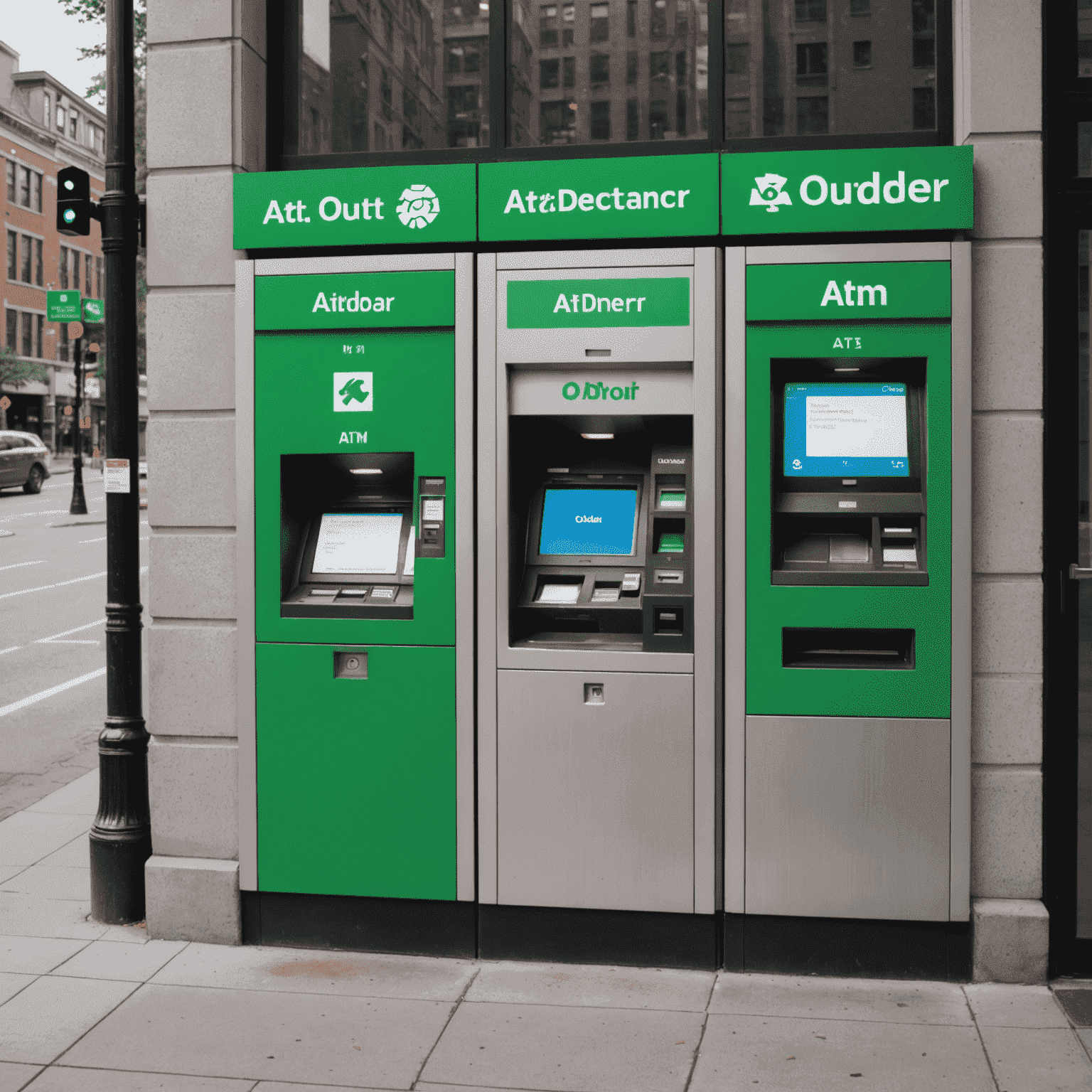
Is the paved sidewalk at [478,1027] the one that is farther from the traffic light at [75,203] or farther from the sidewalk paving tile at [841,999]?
the traffic light at [75,203]

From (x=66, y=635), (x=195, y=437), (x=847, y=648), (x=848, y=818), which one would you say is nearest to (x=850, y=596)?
(x=847, y=648)

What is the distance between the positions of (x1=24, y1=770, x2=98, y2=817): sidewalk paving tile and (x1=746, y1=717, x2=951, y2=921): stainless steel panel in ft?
12.8

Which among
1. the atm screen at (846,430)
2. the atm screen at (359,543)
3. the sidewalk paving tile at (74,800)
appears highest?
the atm screen at (846,430)

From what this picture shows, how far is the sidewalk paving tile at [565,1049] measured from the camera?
3.52 meters

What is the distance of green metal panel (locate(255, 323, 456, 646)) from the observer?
4.40 metres

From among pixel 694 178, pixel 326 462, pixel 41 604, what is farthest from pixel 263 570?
pixel 41 604

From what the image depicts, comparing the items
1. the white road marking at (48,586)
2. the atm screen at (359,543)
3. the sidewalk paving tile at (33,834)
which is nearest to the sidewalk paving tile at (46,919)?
the sidewalk paving tile at (33,834)

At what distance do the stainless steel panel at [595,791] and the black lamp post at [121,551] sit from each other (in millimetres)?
1601

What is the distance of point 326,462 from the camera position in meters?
4.64

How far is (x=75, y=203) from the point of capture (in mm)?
5098

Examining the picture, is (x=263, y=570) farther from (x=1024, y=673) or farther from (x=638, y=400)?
(x=1024, y=673)

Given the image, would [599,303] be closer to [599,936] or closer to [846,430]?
[846,430]

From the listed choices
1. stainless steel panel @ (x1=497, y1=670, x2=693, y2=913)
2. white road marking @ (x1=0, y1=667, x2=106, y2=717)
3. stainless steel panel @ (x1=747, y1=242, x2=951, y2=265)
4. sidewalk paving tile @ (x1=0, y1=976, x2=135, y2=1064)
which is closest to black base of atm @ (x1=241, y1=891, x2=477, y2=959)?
stainless steel panel @ (x1=497, y1=670, x2=693, y2=913)

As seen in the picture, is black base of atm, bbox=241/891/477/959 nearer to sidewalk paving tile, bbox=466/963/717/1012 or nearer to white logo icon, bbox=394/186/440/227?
sidewalk paving tile, bbox=466/963/717/1012
